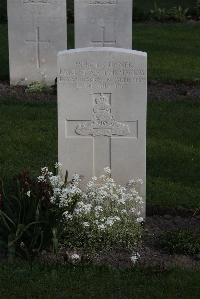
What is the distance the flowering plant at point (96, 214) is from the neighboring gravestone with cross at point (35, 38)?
633 cm

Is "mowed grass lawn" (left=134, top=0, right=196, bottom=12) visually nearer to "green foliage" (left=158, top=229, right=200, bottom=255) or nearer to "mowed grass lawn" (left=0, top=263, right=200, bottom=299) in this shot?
"green foliage" (left=158, top=229, right=200, bottom=255)

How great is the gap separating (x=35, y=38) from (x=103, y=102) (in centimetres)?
638

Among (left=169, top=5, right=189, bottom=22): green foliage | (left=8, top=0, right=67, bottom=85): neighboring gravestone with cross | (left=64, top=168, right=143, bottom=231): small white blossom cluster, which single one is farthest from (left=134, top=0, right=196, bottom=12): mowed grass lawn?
(left=64, top=168, right=143, bottom=231): small white blossom cluster

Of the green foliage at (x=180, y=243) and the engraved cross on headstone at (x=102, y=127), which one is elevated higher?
the engraved cross on headstone at (x=102, y=127)

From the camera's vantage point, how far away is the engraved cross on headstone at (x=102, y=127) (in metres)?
7.40

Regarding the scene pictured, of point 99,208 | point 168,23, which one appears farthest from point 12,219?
point 168,23

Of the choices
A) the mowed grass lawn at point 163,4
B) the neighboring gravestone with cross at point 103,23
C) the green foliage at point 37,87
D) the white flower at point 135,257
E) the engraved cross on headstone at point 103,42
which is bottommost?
the white flower at point 135,257

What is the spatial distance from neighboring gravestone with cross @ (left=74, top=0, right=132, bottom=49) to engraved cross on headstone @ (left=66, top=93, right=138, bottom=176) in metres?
5.93

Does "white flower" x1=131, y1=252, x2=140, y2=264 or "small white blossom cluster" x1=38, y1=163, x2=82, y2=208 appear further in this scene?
"small white blossom cluster" x1=38, y1=163, x2=82, y2=208

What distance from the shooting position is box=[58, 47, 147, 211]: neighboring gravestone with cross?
738 centimetres

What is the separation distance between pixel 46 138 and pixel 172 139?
60.6 inches

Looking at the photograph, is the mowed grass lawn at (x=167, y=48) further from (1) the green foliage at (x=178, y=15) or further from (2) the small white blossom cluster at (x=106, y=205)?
(2) the small white blossom cluster at (x=106, y=205)

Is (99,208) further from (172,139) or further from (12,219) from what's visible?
(172,139)

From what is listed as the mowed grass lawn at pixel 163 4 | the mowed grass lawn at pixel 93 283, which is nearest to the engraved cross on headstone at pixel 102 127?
the mowed grass lawn at pixel 93 283
